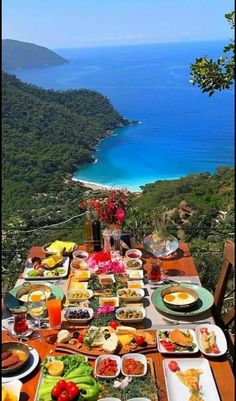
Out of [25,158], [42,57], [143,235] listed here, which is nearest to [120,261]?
[143,235]

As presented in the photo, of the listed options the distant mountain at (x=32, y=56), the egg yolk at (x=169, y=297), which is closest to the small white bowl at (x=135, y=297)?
the egg yolk at (x=169, y=297)

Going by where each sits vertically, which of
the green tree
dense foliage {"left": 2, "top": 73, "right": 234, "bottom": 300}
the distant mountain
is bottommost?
dense foliage {"left": 2, "top": 73, "right": 234, "bottom": 300}

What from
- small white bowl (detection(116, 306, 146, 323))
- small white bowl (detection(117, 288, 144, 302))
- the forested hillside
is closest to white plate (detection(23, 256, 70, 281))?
small white bowl (detection(117, 288, 144, 302))

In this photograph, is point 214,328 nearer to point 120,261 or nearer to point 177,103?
point 120,261

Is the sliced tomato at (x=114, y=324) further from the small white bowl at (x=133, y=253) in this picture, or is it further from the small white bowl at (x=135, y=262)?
the small white bowl at (x=133, y=253)

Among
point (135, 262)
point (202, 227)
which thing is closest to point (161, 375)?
point (135, 262)

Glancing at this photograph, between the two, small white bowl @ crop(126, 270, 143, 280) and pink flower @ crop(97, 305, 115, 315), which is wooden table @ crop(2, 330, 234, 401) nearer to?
pink flower @ crop(97, 305, 115, 315)
